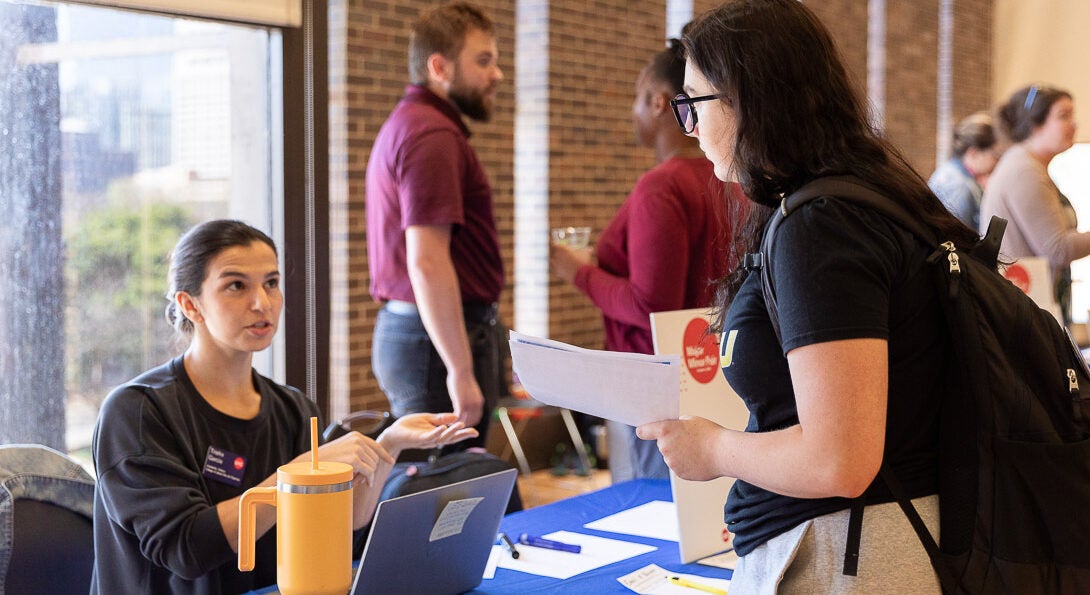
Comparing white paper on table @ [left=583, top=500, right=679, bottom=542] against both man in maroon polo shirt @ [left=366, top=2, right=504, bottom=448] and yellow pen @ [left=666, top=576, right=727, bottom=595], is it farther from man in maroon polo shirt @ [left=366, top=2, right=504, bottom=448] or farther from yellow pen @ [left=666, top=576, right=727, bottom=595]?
man in maroon polo shirt @ [left=366, top=2, right=504, bottom=448]

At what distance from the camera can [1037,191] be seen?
440 cm

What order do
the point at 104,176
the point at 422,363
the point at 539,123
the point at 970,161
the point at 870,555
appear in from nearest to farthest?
1. the point at 870,555
2. the point at 422,363
3. the point at 104,176
4. the point at 970,161
5. the point at 539,123

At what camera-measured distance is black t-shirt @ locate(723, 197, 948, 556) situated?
1.21 meters

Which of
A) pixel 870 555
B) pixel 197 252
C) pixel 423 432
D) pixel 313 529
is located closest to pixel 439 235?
pixel 197 252

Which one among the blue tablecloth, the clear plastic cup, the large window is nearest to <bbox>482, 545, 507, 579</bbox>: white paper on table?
the blue tablecloth

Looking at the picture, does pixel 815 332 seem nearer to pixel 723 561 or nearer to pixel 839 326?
pixel 839 326

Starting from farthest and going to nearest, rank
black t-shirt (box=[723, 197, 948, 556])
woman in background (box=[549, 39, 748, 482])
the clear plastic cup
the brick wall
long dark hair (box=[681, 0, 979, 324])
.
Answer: the brick wall < the clear plastic cup < woman in background (box=[549, 39, 748, 482]) < long dark hair (box=[681, 0, 979, 324]) < black t-shirt (box=[723, 197, 948, 556])

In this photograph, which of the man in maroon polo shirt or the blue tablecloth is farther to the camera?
the man in maroon polo shirt

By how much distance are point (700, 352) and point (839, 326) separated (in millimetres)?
1087

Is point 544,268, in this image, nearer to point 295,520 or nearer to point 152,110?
point 152,110

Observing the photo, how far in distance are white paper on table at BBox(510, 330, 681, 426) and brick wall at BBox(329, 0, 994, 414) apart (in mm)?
2462

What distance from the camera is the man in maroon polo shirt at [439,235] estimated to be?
3225 mm

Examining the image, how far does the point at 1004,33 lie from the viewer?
35.1 feet

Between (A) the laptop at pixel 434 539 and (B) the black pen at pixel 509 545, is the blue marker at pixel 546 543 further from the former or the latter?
(A) the laptop at pixel 434 539
